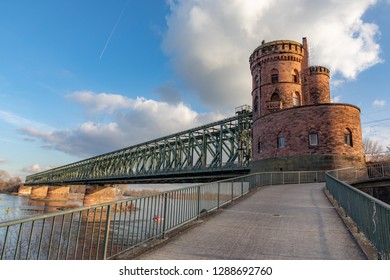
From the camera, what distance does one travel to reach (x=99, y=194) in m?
72.6

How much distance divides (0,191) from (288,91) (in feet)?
468

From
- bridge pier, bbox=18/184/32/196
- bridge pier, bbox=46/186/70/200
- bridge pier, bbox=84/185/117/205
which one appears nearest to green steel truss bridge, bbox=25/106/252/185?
bridge pier, bbox=84/185/117/205

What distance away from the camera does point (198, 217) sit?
368 inches

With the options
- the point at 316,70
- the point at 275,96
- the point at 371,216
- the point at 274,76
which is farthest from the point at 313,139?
the point at 371,216

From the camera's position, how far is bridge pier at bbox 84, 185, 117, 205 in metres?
70.2

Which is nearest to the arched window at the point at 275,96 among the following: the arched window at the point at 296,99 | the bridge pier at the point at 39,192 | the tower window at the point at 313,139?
the arched window at the point at 296,99

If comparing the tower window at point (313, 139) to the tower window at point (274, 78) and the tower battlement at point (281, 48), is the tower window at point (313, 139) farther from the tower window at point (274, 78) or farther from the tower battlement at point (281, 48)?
the tower battlement at point (281, 48)

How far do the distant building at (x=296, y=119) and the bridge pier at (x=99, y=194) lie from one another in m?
49.8

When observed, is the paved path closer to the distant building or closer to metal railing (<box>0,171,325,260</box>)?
metal railing (<box>0,171,325,260</box>)

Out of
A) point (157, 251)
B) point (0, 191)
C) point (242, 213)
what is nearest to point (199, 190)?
point (242, 213)

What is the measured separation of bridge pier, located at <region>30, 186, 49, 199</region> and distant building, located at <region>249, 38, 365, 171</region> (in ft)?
315

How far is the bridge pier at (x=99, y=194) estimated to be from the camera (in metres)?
70.2

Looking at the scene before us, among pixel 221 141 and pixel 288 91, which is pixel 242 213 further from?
pixel 221 141

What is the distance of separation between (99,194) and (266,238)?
72.0m
